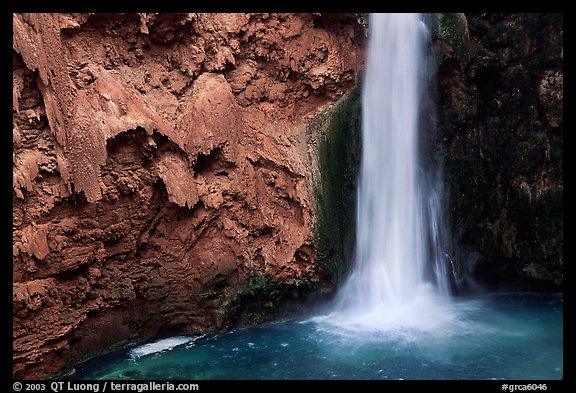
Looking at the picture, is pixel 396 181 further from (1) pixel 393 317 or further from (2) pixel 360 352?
(2) pixel 360 352

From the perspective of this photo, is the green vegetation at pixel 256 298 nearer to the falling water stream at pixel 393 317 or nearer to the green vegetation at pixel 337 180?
the falling water stream at pixel 393 317

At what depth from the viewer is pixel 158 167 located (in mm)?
9922

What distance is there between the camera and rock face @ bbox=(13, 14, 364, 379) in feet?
28.9

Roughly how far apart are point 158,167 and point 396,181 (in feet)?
16.1

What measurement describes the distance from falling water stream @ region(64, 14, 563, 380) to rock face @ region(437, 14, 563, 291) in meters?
0.61

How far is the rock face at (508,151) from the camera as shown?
38.4 feet


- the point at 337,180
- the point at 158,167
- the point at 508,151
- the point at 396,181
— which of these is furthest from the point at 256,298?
the point at 508,151

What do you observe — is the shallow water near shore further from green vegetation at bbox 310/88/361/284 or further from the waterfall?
green vegetation at bbox 310/88/361/284

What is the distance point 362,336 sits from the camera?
9.62 metres

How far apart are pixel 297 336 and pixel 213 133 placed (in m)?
4.10

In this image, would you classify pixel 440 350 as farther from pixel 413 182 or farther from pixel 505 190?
pixel 505 190

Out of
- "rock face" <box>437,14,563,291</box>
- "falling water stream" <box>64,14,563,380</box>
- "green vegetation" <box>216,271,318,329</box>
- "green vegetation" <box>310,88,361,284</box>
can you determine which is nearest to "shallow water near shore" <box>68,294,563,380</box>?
"falling water stream" <box>64,14,563,380</box>

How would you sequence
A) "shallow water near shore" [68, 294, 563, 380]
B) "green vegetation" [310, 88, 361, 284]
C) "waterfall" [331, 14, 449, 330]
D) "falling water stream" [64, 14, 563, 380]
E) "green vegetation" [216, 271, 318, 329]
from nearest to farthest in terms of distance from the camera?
"shallow water near shore" [68, 294, 563, 380], "falling water stream" [64, 14, 563, 380], "green vegetation" [216, 271, 318, 329], "green vegetation" [310, 88, 361, 284], "waterfall" [331, 14, 449, 330]
